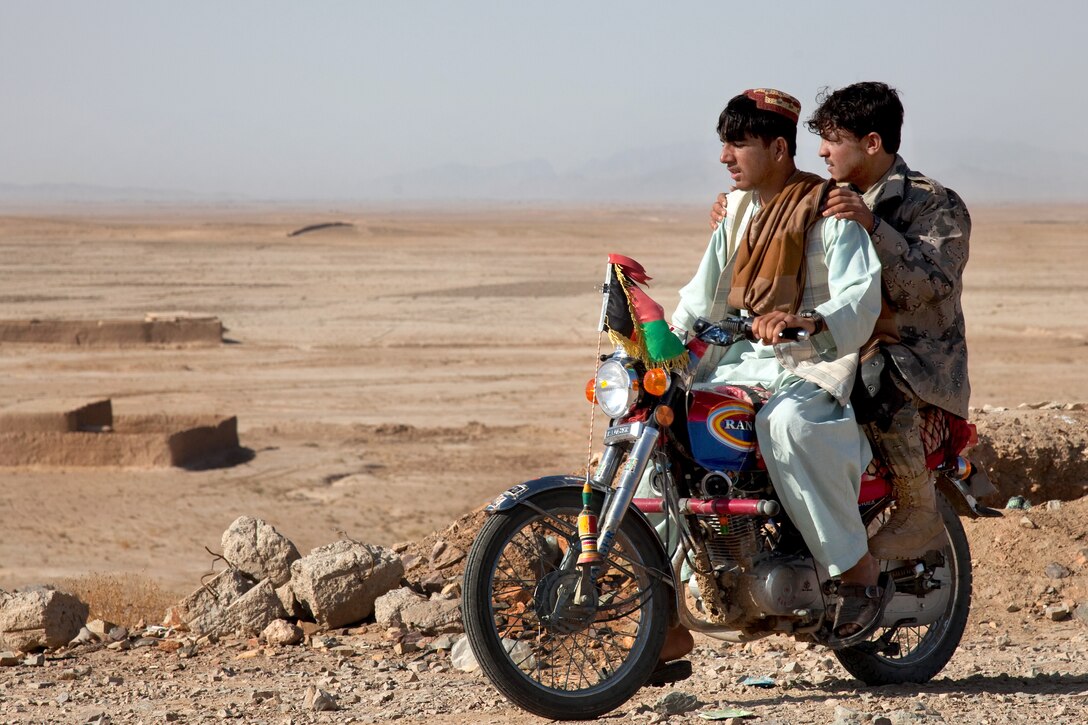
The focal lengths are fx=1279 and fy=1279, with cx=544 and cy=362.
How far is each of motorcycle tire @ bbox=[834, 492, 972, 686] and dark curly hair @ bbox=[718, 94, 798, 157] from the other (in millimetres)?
1421

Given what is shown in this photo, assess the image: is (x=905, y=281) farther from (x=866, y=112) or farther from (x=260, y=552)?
(x=260, y=552)

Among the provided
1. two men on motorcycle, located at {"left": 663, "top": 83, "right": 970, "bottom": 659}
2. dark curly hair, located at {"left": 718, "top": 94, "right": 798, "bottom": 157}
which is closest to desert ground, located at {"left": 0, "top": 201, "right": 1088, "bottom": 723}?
two men on motorcycle, located at {"left": 663, "top": 83, "right": 970, "bottom": 659}

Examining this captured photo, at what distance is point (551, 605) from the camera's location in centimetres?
362


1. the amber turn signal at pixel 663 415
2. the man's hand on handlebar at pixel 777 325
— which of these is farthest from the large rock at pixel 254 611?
the man's hand on handlebar at pixel 777 325

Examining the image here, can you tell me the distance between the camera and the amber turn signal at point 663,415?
3566 millimetres

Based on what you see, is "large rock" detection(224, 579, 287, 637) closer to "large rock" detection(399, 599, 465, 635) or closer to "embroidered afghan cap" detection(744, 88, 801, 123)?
"large rock" detection(399, 599, 465, 635)

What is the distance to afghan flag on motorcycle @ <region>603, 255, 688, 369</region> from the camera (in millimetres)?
3539

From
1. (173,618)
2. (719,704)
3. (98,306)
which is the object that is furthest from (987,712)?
(98,306)

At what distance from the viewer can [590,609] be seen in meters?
3.62

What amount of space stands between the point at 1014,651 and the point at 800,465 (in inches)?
75.6

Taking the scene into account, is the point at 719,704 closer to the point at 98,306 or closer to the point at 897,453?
the point at 897,453

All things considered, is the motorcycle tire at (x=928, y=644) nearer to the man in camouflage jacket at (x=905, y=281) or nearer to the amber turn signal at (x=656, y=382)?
the man in camouflage jacket at (x=905, y=281)

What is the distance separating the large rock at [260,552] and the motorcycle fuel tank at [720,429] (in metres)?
3.21

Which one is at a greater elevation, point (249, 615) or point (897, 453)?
point (897, 453)
